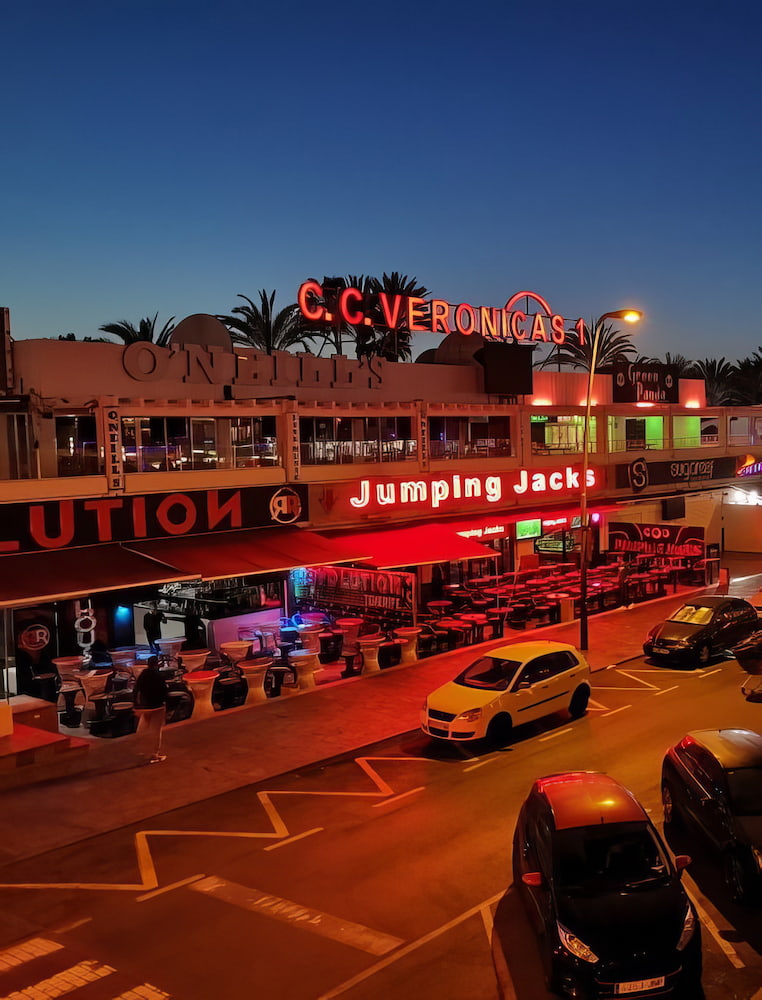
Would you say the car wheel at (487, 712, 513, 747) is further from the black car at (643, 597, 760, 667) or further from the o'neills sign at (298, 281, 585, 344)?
the o'neills sign at (298, 281, 585, 344)

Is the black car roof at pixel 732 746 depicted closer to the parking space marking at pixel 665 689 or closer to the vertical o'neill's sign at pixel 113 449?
the parking space marking at pixel 665 689

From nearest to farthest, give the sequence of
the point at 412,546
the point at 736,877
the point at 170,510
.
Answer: the point at 736,877 < the point at 170,510 < the point at 412,546

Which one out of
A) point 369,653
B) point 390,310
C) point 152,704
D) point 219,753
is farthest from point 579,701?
point 390,310

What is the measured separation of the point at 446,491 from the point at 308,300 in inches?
327

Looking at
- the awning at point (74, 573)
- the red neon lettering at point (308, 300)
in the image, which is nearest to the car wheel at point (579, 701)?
the awning at point (74, 573)

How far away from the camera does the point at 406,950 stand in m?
9.87

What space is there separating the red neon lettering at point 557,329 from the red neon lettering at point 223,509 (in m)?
20.3

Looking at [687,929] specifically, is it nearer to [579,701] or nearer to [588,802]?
[588,802]

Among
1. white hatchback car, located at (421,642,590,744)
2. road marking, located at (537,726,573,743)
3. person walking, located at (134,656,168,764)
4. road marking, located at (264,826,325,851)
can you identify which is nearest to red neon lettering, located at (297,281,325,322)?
white hatchback car, located at (421,642,590,744)

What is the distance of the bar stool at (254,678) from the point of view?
21.1 meters

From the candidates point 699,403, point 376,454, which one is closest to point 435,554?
point 376,454

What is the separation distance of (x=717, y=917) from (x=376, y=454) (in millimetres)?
19729

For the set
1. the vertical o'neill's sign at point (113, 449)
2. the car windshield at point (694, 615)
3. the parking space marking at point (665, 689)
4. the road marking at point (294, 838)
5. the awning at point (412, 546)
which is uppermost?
the vertical o'neill's sign at point (113, 449)

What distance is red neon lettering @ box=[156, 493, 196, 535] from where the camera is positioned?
899 inches
